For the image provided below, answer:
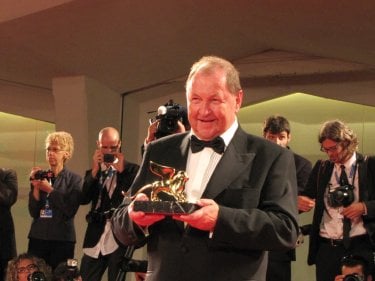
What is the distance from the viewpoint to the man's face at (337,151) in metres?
4.20

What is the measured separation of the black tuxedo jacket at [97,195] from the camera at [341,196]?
1.40 metres

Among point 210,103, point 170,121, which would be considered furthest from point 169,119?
point 210,103

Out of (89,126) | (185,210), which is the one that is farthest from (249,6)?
(185,210)

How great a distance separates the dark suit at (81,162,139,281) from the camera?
186 inches

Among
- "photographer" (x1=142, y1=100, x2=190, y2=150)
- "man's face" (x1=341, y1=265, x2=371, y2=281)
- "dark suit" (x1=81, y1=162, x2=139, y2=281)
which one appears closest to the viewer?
"photographer" (x1=142, y1=100, x2=190, y2=150)

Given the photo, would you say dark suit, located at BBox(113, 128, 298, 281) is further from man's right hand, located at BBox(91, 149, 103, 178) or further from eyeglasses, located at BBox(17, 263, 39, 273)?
man's right hand, located at BBox(91, 149, 103, 178)

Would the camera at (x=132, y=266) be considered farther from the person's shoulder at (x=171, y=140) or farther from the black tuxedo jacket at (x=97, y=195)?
the person's shoulder at (x=171, y=140)

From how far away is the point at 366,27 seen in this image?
17.0ft

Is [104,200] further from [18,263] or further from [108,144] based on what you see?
[18,263]

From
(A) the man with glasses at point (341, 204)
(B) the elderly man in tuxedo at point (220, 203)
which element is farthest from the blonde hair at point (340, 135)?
(B) the elderly man in tuxedo at point (220, 203)

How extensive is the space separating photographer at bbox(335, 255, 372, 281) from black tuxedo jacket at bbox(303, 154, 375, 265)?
15cm

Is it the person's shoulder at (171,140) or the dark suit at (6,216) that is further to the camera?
the dark suit at (6,216)

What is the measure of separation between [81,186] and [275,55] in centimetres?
242

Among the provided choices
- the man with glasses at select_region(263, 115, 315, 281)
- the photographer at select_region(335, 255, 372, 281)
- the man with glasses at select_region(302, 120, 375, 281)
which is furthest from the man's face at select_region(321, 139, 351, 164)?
the photographer at select_region(335, 255, 372, 281)
